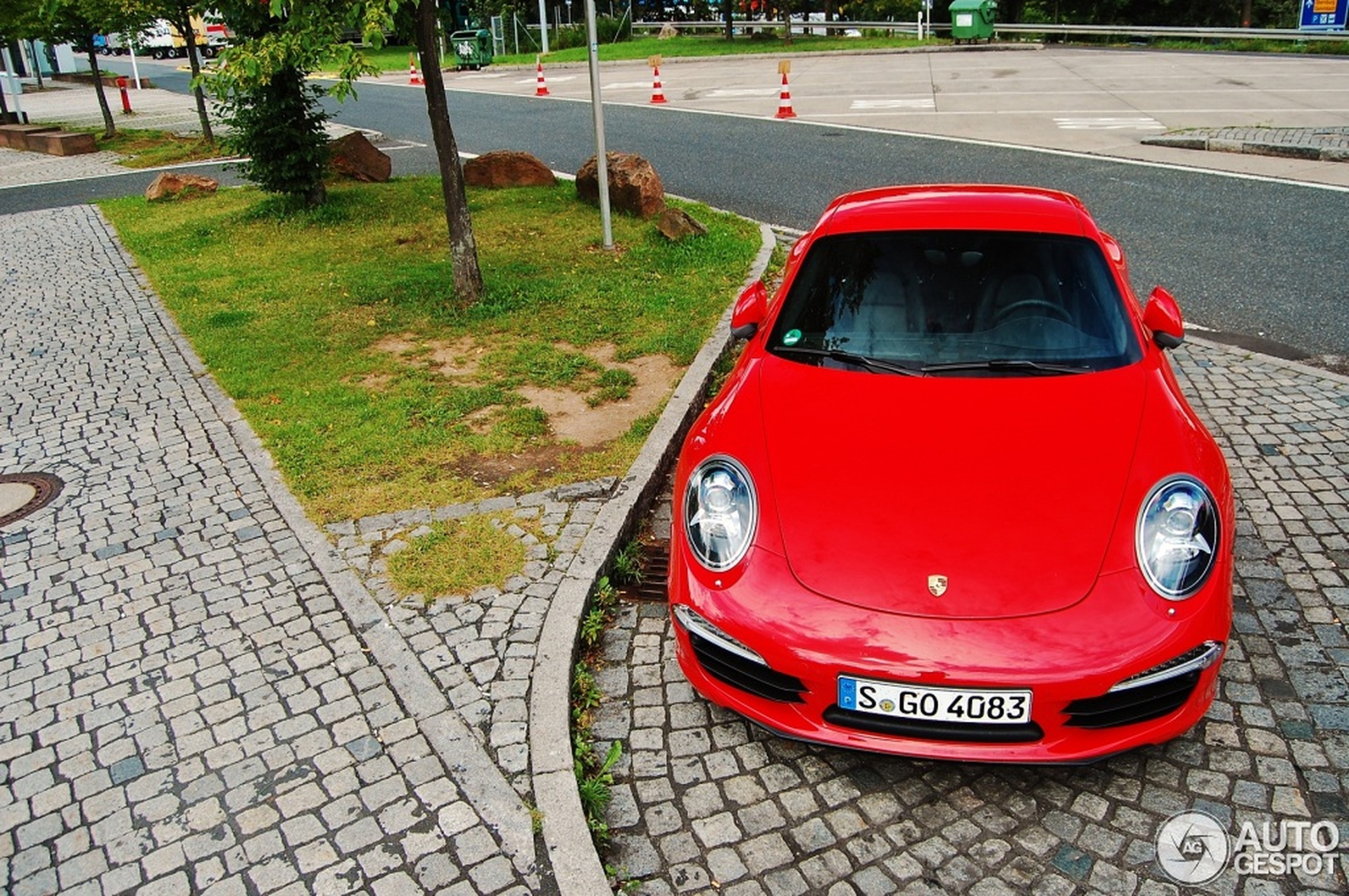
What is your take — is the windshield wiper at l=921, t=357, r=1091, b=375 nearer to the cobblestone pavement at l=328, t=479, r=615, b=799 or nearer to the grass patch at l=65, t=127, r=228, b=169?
the cobblestone pavement at l=328, t=479, r=615, b=799

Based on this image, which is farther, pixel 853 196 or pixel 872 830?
pixel 853 196

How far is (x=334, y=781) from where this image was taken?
329 cm

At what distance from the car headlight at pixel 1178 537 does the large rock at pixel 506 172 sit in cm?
1059

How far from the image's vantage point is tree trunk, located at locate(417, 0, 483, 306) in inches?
299

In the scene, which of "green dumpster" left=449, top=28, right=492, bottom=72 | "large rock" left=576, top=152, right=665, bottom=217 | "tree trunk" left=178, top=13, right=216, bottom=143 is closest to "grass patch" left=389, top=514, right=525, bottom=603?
"large rock" left=576, top=152, right=665, bottom=217

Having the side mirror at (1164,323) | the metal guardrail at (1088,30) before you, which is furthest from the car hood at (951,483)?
the metal guardrail at (1088,30)

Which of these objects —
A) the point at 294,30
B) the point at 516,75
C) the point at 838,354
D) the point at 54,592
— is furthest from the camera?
the point at 516,75

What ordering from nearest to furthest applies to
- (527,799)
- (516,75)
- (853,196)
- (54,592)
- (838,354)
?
(527,799) → (838,354) → (54,592) → (853,196) → (516,75)

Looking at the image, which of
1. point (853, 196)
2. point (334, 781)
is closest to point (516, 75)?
point (853, 196)

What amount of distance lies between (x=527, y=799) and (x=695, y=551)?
3.12ft

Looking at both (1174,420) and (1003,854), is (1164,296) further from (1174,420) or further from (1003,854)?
(1003,854)

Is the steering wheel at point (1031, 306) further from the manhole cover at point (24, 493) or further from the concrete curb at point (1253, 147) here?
the concrete curb at point (1253, 147)

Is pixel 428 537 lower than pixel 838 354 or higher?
lower

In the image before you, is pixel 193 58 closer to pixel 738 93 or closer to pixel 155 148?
pixel 155 148
